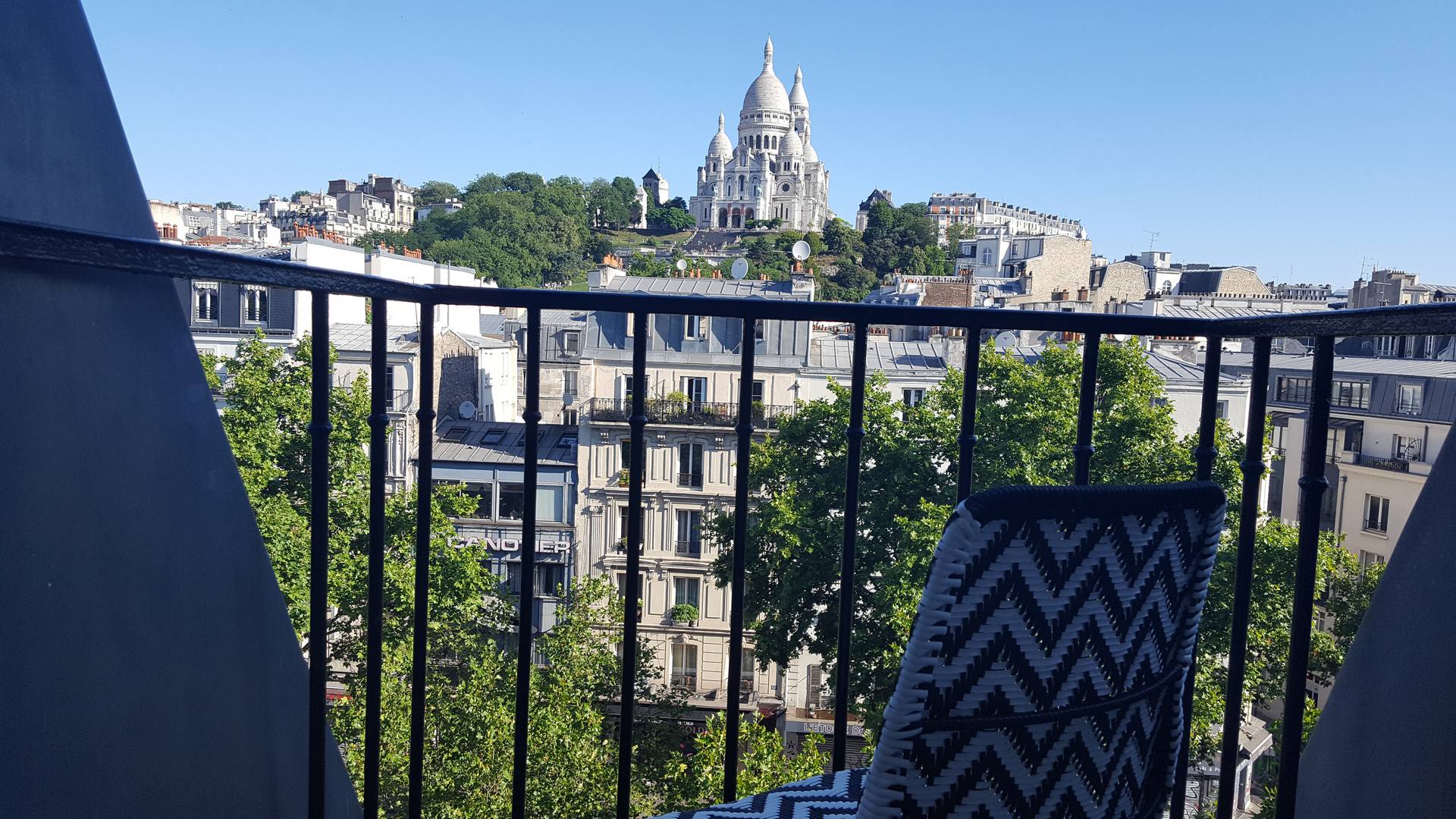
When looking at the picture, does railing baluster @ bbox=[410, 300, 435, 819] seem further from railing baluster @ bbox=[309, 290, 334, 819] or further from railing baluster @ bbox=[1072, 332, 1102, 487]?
railing baluster @ bbox=[1072, 332, 1102, 487]

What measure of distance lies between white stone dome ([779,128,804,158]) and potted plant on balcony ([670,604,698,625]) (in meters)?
84.5

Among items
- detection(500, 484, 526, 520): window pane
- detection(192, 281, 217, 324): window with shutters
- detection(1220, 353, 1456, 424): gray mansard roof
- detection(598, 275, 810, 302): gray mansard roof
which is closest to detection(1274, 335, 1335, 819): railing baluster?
detection(500, 484, 526, 520): window pane

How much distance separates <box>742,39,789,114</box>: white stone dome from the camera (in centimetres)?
10194

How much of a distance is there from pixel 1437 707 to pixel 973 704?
0.83 m

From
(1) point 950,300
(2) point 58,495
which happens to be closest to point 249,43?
(1) point 950,300

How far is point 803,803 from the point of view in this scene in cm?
135

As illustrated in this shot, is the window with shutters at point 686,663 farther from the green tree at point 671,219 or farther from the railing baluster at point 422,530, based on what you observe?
the green tree at point 671,219

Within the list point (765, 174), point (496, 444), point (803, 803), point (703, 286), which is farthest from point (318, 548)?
point (765, 174)

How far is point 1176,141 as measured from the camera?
5600cm

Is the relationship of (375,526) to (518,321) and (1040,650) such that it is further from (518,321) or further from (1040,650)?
(518,321)

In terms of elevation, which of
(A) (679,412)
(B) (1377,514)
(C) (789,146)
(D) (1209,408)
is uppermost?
(C) (789,146)

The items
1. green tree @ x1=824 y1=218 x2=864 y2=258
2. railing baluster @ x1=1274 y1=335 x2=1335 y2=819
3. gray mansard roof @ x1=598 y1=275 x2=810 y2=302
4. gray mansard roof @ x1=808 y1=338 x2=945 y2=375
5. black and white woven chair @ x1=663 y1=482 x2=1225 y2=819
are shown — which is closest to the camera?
black and white woven chair @ x1=663 y1=482 x2=1225 y2=819

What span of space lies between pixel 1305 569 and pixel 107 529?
1625 millimetres

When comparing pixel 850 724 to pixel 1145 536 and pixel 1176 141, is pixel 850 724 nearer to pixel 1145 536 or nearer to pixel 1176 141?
pixel 1145 536
